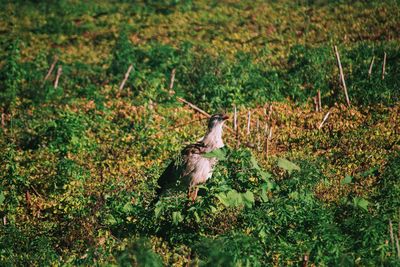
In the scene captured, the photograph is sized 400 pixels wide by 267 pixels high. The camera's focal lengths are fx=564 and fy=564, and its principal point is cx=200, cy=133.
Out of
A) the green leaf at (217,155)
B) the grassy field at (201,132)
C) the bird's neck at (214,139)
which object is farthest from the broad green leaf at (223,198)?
the bird's neck at (214,139)

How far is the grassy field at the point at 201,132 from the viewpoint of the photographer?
25.3 feet

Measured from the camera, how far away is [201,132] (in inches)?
490

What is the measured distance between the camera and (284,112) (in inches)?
508

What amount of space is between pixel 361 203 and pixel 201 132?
17.4ft

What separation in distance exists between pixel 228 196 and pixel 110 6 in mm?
16010

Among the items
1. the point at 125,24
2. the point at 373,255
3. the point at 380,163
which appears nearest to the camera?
the point at 373,255

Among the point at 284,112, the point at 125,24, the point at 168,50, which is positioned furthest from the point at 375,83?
the point at 125,24

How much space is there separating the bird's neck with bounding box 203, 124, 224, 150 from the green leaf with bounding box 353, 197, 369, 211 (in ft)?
8.39

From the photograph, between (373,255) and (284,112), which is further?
(284,112)

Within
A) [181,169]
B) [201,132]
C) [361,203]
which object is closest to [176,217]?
[181,169]

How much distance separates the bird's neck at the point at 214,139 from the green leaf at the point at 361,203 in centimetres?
256

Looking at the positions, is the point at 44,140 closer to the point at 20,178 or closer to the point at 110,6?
the point at 20,178

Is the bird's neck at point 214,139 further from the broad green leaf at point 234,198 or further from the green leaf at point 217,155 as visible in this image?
the broad green leaf at point 234,198

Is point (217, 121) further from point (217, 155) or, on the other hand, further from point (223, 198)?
point (223, 198)
